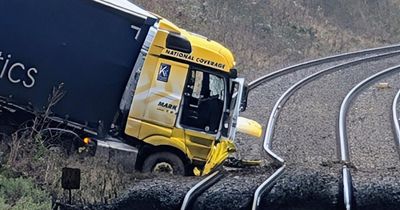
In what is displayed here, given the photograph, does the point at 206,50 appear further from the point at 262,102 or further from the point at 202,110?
the point at 262,102

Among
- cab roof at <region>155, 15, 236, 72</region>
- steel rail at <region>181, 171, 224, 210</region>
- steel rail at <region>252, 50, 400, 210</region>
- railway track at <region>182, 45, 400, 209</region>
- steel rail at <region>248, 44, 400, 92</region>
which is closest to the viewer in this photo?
steel rail at <region>181, 171, 224, 210</region>

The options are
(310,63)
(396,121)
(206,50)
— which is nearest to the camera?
(206,50)

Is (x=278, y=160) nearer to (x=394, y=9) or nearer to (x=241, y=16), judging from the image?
(x=241, y=16)

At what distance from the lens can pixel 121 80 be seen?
13422 millimetres

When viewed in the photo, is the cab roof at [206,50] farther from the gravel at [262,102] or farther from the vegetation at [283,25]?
the vegetation at [283,25]

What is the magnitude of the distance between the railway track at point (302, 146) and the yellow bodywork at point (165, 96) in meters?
1.52

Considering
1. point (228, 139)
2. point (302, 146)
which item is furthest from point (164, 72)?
point (302, 146)

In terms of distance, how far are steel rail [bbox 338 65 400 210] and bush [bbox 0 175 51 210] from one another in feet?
12.4

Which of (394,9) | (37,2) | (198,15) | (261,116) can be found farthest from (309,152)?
(394,9)

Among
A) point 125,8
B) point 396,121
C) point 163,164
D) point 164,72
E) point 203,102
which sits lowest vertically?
point 163,164

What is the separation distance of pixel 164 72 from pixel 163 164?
4.92ft

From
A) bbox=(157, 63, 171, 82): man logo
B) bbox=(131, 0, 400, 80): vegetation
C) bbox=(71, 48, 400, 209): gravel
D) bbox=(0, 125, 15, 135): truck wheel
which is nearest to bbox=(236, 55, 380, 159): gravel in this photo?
bbox=(71, 48, 400, 209): gravel

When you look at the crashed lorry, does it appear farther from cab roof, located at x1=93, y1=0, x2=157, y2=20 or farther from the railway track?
the railway track

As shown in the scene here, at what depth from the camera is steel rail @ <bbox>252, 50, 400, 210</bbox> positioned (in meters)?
11.3
